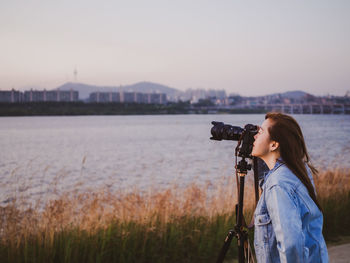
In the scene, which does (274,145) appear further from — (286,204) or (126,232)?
(126,232)

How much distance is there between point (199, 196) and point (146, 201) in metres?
0.93

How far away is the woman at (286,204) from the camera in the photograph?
4.73ft

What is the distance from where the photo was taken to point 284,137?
1.67 m

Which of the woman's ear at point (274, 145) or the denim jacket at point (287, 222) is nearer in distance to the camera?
the denim jacket at point (287, 222)

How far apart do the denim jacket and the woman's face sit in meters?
0.09

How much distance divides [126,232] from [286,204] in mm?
3042

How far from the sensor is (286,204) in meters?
1.48

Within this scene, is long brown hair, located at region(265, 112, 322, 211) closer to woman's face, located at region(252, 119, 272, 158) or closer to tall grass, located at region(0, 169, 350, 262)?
woman's face, located at region(252, 119, 272, 158)

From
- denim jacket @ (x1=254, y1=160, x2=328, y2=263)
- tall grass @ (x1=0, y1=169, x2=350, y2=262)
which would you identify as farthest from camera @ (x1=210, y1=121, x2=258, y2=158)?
tall grass @ (x1=0, y1=169, x2=350, y2=262)

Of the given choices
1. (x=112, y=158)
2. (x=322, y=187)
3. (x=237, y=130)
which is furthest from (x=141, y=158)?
(x=237, y=130)

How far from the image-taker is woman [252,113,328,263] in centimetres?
144

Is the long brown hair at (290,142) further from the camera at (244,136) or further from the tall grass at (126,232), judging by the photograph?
the tall grass at (126,232)

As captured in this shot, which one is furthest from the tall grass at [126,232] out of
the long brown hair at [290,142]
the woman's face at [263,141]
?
the long brown hair at [290,142]

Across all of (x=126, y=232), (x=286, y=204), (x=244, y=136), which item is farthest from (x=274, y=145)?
(x=126, y=232)
